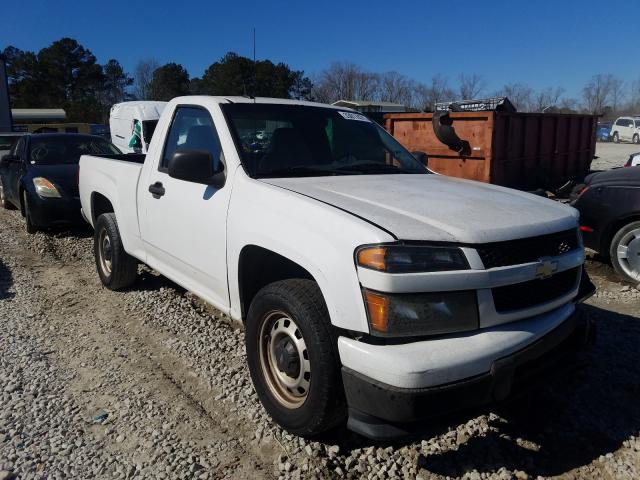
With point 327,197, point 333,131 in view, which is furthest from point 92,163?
A: point 327,197

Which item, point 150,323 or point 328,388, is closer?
point 328,388

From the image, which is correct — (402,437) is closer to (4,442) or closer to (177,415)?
(177,415)

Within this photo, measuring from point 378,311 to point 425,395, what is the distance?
40 centimetres

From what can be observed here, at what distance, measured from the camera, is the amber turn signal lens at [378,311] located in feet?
7.56

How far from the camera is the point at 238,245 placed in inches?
125

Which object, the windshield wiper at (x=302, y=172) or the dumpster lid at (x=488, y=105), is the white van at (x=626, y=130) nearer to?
the dumpster lid at (x=488, y=105)

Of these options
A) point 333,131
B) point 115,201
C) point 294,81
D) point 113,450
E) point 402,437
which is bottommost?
point 113,450

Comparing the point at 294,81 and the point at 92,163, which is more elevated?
the point at 294,81

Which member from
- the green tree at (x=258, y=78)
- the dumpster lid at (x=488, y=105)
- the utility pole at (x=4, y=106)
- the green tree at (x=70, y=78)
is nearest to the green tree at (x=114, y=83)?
the green tree at (x=70, y=78)

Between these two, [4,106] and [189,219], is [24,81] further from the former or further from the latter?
[189,219]

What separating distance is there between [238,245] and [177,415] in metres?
1.12

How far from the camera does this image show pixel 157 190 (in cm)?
416

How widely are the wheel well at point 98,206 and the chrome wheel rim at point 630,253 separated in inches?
218

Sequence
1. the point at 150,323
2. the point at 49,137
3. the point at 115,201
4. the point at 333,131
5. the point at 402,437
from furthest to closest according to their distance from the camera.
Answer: the point at 49,137, the point at 115,201, the point at 150,323, the point at 333,131, the point at 402,437
